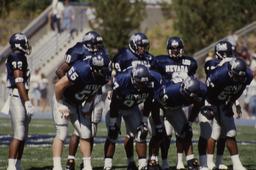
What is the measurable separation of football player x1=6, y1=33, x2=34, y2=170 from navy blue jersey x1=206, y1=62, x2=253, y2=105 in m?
2.44

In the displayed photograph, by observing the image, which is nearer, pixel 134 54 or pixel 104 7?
pixel 134 54

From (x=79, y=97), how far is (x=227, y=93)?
6.62ft

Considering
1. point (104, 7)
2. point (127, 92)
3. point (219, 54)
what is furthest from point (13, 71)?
point (104, 7)

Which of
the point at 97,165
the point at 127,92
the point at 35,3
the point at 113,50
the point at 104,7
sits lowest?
the point at 97,165

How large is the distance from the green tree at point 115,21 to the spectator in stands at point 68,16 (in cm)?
136

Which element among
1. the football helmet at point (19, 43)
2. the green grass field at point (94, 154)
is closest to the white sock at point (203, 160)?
the green grass field at point (94, 154)

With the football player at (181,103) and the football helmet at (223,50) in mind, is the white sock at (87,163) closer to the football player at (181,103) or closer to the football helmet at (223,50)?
the football player at (181,103)

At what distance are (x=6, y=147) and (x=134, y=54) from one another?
3603 mm

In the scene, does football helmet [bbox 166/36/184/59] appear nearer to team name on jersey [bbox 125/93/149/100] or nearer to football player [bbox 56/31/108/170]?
football player [bbox 56/31/108/170]

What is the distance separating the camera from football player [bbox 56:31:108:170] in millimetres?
7359

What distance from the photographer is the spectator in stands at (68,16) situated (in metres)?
22.0

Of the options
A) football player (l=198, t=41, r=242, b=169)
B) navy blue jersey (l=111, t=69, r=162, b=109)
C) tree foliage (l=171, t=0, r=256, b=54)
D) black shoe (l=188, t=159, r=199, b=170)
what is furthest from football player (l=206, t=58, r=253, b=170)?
tree foliage (l=171, t=0, r=256, b=54)

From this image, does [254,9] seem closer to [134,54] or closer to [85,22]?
[85,22]

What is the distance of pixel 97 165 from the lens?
8.12 m
